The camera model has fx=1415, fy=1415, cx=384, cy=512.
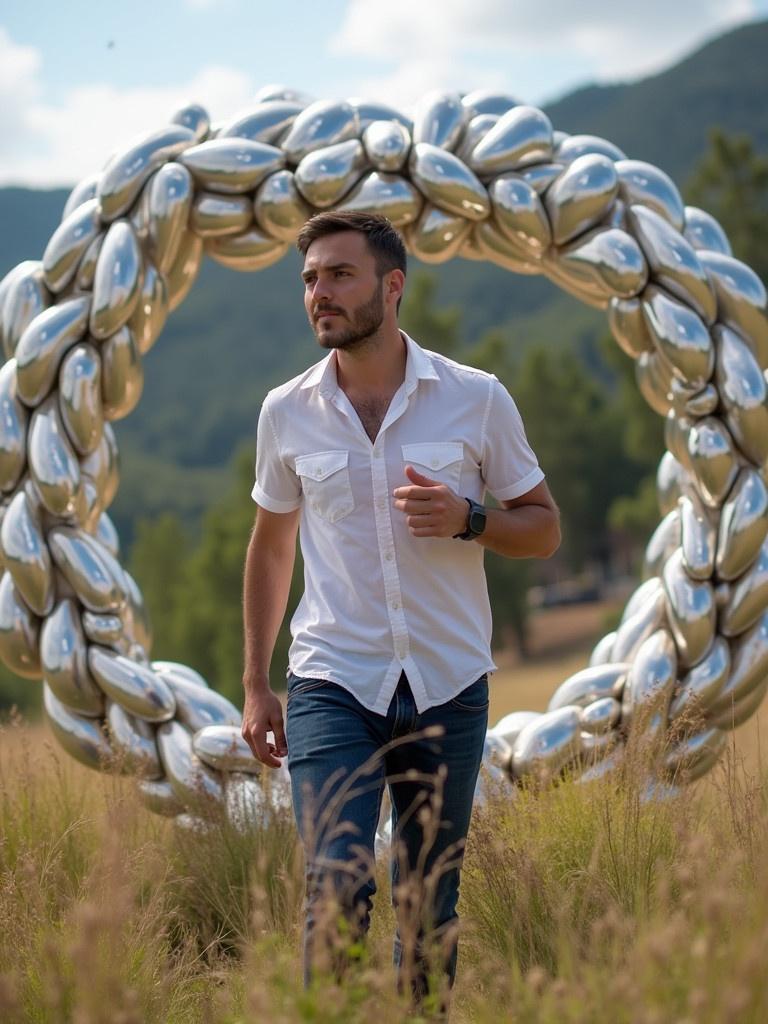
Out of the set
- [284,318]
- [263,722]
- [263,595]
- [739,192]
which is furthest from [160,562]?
[284,318]

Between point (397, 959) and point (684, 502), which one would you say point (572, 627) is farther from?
point (397, 959)

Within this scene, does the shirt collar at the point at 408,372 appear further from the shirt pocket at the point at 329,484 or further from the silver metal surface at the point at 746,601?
the silver metal surface at the point at 746,601

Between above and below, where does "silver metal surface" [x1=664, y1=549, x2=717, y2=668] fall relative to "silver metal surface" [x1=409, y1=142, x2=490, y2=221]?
below

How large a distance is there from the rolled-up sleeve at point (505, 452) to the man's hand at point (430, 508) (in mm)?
267

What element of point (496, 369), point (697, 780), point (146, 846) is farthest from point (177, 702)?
point (496, 369)

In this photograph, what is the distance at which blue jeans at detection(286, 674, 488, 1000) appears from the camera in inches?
118

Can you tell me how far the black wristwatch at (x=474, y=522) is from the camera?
3.22 metres

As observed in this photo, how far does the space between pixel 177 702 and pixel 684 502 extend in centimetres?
214

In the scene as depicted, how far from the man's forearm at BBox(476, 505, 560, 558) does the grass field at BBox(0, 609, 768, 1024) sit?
0.74 meters

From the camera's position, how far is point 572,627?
34688 millimetres

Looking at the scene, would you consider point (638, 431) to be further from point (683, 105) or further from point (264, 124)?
point (683, 105)

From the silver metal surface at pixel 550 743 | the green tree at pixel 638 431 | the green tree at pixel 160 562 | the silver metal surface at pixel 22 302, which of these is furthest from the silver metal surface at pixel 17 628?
the green tree at pixel 160 562

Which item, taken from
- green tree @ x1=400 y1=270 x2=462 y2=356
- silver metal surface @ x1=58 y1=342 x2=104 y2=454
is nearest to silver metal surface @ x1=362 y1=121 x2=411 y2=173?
silver metal surface @ x1=58 y1=342 x2=104 y2=454

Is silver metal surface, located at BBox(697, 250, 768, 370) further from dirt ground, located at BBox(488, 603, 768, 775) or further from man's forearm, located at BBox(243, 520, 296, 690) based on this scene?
dirt ground, located at BBox(488, 603, 768, 775)
